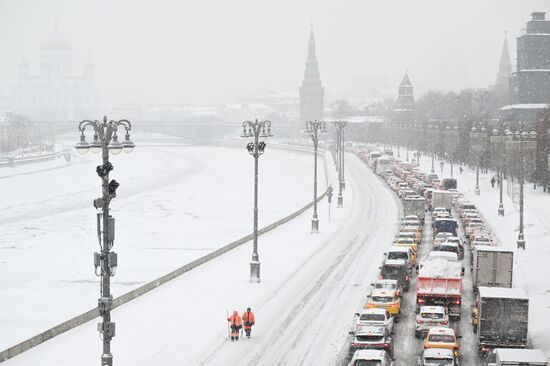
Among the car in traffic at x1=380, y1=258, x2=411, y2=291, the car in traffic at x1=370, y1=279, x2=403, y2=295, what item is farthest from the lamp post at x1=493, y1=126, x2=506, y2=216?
the car in traffic at x1=370, y1=279, x2=403, y2=295

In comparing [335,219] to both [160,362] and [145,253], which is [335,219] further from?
[160,362]

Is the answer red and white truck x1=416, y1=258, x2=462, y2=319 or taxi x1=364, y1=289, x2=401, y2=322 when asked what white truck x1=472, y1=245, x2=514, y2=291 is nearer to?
red and white truck x1=416, y1=258, x2=462, y2=319

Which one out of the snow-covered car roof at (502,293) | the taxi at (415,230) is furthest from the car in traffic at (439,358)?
the taxi at (415,230)

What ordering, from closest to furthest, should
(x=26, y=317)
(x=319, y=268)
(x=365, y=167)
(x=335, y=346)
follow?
(x=335, y=346) < (x=26, y=317) < (x=319, y=268) < (x=365, y=167)

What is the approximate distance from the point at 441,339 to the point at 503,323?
2177 mm

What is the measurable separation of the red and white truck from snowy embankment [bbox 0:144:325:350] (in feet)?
40.8

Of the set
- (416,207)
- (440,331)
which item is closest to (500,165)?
(416,207)

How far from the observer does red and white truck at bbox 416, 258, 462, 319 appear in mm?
32219

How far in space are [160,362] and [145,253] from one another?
988 inches

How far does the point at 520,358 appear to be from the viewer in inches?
883

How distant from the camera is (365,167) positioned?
130125 millimetres

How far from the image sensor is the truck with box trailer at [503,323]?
89.3 ft

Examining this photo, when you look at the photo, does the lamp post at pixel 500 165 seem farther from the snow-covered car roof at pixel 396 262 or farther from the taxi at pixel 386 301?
the taxi at pixel 386 301

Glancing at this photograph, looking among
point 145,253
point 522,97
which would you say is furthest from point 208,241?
point 522,97
